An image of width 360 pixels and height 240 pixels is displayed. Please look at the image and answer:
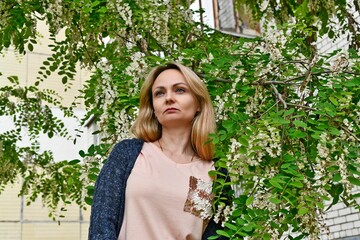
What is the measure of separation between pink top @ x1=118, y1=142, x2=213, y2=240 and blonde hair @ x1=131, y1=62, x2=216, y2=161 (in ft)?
0.35

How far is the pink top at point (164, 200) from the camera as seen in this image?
1.68 meters

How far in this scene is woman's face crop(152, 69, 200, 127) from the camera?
6.15 feet

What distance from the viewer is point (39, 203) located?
28.8 feet

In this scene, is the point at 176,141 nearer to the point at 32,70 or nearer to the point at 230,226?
the point at 230,226

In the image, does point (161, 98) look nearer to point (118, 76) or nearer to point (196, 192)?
point (196, 192)

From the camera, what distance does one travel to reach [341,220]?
523 centimetres

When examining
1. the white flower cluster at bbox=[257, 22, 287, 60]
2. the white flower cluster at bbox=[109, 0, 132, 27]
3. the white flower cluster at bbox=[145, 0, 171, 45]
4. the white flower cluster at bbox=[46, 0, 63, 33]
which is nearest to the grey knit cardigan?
the white flower cluster at bbox=[257, 22, 287, 60]

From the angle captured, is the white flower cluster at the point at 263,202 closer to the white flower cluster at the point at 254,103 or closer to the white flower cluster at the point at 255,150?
the white flower cluster at the point at 255,150

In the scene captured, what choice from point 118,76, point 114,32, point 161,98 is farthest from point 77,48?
point 161,98

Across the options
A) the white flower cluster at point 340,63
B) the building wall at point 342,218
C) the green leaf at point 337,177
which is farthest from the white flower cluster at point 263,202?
the building wall at point 342,218

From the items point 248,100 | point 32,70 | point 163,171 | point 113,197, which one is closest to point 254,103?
point 248,100

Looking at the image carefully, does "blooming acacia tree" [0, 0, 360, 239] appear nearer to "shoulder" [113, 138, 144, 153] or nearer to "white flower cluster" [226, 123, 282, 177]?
"white flower cluster" [226, 123, 282, 177]

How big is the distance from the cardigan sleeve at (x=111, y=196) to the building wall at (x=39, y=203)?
259 inches

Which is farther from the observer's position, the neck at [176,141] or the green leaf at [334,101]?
the green leaf at [334,101]
